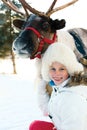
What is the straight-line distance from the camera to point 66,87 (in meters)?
3.05

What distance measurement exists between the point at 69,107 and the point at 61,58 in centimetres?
41

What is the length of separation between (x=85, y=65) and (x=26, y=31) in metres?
0.57

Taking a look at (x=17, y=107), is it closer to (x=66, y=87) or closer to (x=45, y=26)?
(x=45, y=26)

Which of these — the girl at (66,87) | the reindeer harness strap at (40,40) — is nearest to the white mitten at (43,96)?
the reindeer harness strap at (40,40)

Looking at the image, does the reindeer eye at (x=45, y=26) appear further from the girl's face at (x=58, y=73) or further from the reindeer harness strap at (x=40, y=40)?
the girl's face at (x=58, y=73)

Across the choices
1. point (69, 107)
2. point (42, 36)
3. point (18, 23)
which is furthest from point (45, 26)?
point (69, 107)

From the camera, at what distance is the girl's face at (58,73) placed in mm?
3084

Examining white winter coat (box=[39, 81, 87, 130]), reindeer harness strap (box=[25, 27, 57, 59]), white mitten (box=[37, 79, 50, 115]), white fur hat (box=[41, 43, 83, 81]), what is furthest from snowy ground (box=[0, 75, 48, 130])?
white winter coat (box=[39, 81, 87, 130])

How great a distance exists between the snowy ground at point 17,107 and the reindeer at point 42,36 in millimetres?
569

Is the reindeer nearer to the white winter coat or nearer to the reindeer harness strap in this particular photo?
the reindeer harness strap

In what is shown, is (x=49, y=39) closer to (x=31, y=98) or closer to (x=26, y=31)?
(x=26, y=31)

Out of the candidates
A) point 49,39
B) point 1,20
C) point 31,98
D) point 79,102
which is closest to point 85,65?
point 49,39

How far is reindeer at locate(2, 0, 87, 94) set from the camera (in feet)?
11.0

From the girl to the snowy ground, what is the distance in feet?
A: 2.52
